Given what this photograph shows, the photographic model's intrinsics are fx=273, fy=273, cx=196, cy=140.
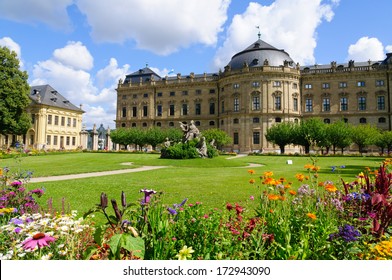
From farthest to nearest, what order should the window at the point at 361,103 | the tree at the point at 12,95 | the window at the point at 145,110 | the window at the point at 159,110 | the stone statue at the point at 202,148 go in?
the window at the point at 145,110
the window at the point at 159,110
the window at the point at 361,103
the tree at the point at 12,95
the stone statue at the point at 202,148

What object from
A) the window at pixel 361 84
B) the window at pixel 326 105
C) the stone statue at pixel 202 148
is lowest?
the stone statue at pixel 202 148

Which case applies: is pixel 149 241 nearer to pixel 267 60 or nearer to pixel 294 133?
pixel 294 133

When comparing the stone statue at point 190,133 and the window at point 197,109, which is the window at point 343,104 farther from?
the stone statue at point 190,133

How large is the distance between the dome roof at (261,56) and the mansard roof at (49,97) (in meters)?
39.6

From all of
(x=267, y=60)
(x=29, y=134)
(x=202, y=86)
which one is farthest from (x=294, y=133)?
(x=29, y=134)

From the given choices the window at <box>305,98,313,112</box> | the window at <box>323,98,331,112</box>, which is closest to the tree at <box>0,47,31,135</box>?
the window at <box>305,98,313,112</box>

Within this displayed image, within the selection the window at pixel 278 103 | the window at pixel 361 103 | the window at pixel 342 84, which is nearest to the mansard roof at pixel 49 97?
the window at pixel 278 103

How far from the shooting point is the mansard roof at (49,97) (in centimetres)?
5823

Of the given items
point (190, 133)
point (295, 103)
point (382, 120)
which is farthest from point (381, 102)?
point (190, 133)

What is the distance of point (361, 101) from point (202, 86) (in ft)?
113

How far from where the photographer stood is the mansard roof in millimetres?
58231

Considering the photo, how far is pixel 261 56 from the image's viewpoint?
Result: 58.5 meters

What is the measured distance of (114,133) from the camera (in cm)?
5878

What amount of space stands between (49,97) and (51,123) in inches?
246
